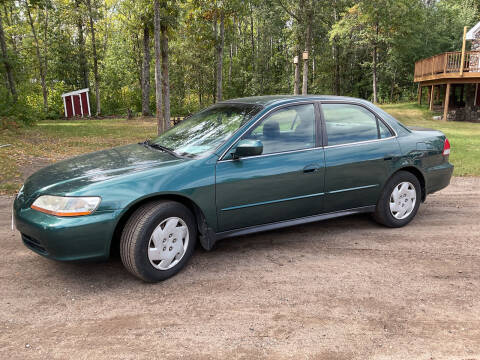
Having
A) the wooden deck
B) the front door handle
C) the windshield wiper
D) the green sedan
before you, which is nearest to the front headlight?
the green sedan

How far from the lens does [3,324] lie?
10.2 feet

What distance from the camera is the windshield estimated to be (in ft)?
13.8

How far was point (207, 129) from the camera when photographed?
4.52 metres

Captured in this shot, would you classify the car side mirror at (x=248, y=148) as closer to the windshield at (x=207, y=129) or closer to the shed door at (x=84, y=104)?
the windshield at (x=207, y=129)

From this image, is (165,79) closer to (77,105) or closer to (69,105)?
(69,105)

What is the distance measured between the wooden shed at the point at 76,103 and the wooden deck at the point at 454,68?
24175 millimetres

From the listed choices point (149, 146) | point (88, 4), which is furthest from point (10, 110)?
point (88, 4)

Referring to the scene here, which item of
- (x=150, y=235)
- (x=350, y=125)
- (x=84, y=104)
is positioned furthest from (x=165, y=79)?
(x=84, y=104)

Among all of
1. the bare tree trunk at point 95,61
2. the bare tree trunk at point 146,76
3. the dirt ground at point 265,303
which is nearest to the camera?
the dirt ground at point 265,303

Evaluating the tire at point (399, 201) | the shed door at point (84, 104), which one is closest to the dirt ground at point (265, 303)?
the tire at point (399, 201)

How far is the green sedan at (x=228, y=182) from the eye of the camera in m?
3.51

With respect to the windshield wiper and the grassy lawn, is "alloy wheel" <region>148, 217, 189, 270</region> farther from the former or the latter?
the grassy lawn

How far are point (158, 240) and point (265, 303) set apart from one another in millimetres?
1080

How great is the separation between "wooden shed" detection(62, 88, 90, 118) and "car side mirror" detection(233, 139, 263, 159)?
98.8 feet
